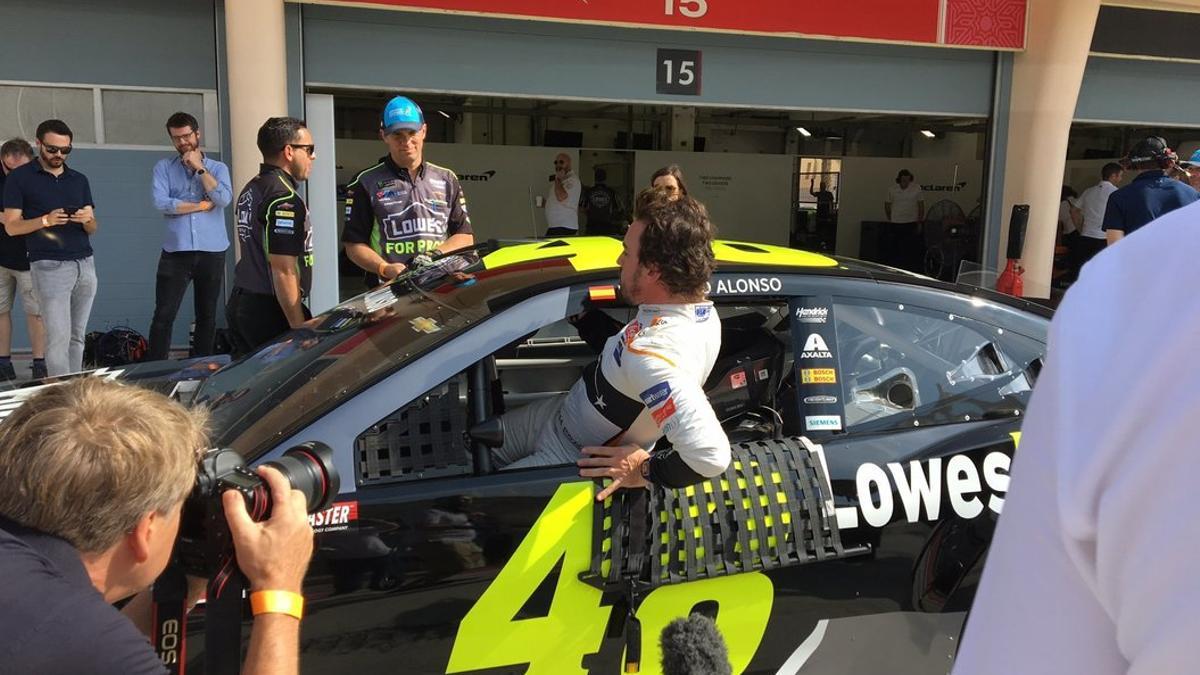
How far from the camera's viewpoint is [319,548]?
6.43 feet

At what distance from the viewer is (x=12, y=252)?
19.9ft

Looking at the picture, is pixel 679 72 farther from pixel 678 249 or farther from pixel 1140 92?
pixel 678 249

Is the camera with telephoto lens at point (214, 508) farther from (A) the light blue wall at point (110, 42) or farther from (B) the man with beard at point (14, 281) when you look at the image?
(A) the light blue wall at point (110, 42)

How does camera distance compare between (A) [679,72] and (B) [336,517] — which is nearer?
(B) [336,517]

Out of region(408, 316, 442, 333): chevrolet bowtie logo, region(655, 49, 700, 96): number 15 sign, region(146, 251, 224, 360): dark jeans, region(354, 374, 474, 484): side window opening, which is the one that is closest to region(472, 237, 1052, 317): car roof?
region(408, 316, 442, 333): chevrolet bowtie logo

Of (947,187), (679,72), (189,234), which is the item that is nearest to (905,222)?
(947,187)

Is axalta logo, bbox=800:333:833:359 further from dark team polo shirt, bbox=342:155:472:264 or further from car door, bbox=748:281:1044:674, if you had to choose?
dark team polo shirt, bbox=342:155:472:264

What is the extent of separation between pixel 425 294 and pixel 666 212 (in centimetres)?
82

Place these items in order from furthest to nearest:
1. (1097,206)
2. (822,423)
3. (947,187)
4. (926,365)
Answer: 1. (947,187)
2. (1097,206)
3. (926,365)
4. (822,423)

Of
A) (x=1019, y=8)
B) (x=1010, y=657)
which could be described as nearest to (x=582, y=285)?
(x=1010, y=657)

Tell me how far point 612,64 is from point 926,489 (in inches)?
238

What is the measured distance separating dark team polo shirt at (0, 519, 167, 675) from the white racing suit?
1.26m

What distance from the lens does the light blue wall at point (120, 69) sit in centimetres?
668

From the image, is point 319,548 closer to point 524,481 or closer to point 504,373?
point 524,481
